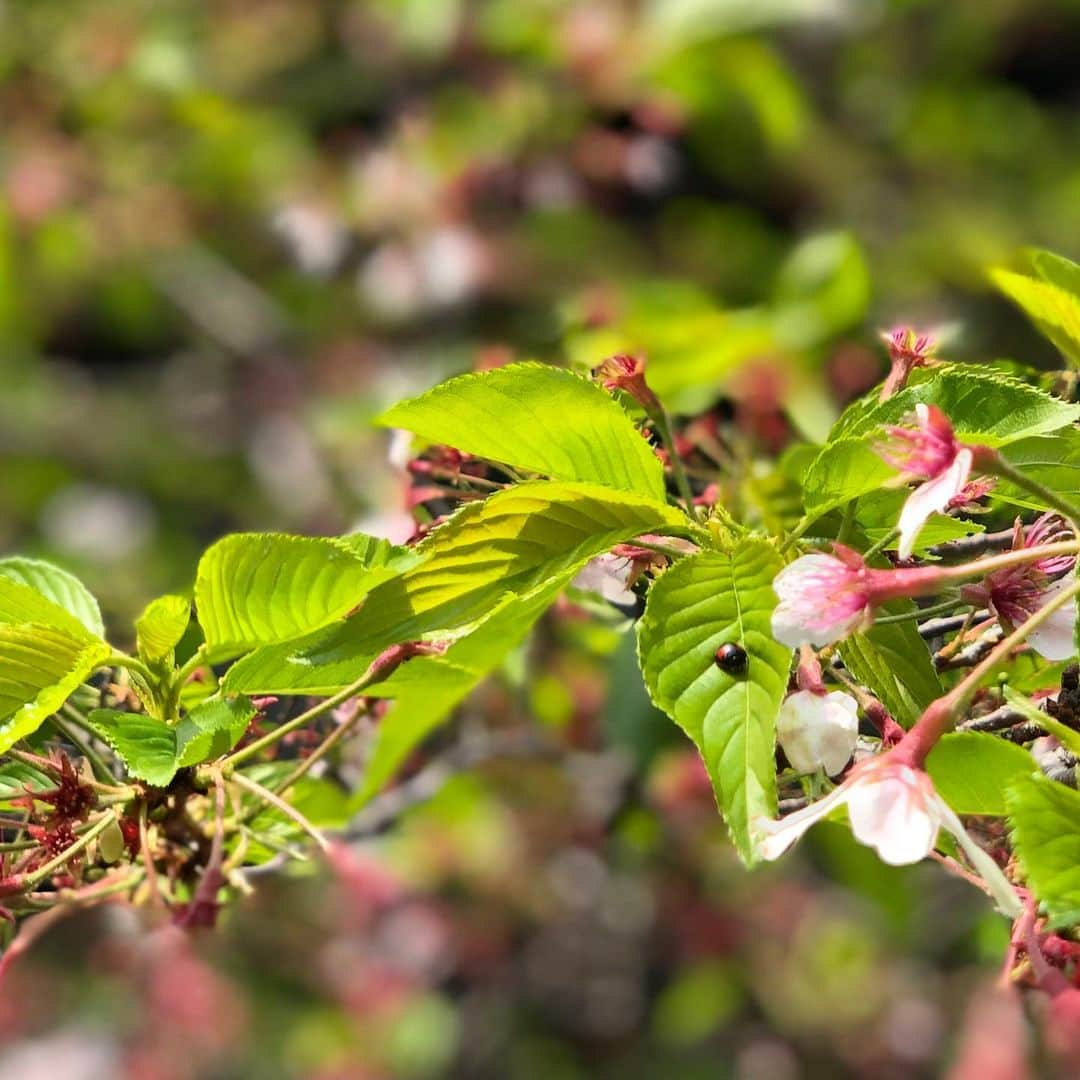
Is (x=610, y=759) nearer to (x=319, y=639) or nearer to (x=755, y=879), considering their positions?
(x=319, y=639)

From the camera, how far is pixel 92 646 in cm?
46

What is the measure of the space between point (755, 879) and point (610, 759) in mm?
907

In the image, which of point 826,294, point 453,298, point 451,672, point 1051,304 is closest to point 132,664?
point 451,672

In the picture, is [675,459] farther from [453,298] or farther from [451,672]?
[453,298]

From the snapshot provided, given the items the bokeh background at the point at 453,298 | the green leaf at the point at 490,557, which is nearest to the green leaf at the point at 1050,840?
the green leaf at the point at 490,557

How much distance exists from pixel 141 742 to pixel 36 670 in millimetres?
41

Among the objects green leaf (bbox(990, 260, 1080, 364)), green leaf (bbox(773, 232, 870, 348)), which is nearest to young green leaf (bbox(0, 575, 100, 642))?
green leaf (bbox(990, 260, 1080, 364))

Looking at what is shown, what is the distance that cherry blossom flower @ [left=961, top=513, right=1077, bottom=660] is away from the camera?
0.42 m

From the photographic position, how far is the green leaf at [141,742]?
443 mm

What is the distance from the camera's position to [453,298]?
2.10 m

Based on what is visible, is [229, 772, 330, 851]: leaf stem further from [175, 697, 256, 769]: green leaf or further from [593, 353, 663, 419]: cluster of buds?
[593, 353, 663, 419]: cluster of buds

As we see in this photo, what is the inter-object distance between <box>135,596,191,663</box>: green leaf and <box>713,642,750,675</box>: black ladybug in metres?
0.19

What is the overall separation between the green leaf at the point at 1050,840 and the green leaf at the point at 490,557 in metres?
0.13

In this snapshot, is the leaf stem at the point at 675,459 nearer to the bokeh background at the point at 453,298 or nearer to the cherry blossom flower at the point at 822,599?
the cherry blossom flower at the point at 822,599
